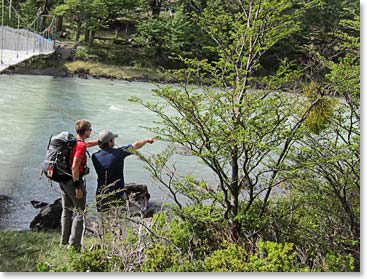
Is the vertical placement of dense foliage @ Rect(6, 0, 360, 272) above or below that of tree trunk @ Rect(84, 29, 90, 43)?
above

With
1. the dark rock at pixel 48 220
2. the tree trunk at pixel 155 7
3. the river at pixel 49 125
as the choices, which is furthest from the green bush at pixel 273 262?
the tree trunk at pixel 155 7

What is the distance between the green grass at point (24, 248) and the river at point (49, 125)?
A: 77 cm

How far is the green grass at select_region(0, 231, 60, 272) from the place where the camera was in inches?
106

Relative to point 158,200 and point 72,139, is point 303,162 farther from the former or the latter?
point 158,200

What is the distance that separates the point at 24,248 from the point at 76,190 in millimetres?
592

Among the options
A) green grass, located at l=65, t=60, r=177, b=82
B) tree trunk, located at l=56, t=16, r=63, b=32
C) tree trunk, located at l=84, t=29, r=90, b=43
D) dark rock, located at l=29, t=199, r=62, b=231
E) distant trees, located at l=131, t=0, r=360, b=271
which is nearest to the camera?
distant trees, located at l=131, t=0, r=360, b=271

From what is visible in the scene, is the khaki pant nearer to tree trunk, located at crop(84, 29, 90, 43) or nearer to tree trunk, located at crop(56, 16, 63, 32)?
tree trunk, located at crop(84, 29, 90, 43)

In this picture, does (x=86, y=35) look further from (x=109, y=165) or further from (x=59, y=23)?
(x=109, y=165)

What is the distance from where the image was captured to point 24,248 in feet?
10.2

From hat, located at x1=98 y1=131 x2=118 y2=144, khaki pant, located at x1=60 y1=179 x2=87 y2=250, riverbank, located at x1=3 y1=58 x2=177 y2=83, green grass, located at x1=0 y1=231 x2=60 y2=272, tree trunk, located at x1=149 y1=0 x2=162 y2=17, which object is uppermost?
tree trunk, located at x1=149 y1=0 x2=162 y2=17

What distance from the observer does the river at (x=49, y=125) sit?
525 cm

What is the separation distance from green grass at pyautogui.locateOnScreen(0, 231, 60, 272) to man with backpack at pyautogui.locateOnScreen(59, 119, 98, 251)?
176 millimetres

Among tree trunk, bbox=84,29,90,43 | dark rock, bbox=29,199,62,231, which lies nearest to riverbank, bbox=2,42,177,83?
tree trunk, bbox=84,29,90,43

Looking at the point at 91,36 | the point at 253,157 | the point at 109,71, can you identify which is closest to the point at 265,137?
the point at 253,157
